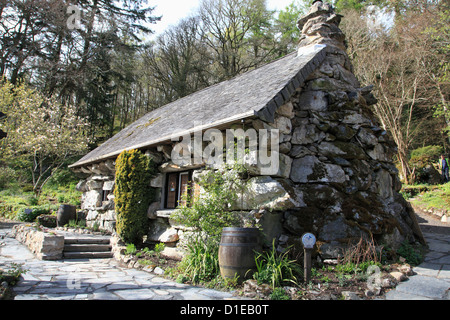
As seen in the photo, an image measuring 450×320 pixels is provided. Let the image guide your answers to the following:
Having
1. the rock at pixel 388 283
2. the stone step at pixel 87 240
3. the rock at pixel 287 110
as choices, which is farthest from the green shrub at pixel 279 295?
the stone step at pixel 87 240

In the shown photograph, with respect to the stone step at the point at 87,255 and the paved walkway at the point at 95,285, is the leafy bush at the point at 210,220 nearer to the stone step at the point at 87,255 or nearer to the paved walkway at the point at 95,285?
the paved walkway at the point at 95,285

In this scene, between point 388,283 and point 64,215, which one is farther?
point 64,215

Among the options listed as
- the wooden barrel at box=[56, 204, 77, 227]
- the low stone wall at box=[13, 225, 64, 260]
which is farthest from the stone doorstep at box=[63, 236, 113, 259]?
the wooden barrel at box=[56, 204, 77, 227]

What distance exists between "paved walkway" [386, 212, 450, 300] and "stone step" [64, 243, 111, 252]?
6084 mm

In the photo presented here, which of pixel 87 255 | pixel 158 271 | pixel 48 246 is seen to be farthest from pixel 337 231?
pixel 48 246

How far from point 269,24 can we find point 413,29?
968cm

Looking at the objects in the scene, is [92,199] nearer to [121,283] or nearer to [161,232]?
[161,232]

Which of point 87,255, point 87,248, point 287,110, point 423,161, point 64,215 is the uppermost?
point 423,161

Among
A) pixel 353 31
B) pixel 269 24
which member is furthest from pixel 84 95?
pixel 353 31

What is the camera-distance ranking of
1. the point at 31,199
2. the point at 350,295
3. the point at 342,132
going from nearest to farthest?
the point at 350,295 → the point at 342,132 → the point at 31,199

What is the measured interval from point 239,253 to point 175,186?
316 centimetres

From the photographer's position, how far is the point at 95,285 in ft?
14.0

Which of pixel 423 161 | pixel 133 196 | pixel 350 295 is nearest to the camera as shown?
pixel 350 295

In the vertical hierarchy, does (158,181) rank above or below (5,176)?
below
